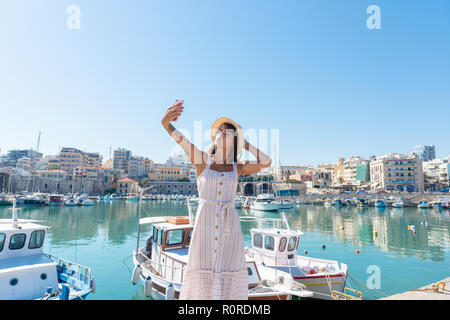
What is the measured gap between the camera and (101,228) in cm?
2561

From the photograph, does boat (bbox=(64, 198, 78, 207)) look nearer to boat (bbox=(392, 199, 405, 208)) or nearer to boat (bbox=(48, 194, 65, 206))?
boat (bbox=(48, 194, 65, 206))

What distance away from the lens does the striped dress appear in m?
1.70

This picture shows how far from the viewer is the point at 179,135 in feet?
5.61

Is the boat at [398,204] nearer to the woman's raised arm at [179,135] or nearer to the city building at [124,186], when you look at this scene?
the woman's raised arm at [179,135]

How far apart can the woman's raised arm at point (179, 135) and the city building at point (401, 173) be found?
8500cm

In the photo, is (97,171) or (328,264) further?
(97,171)

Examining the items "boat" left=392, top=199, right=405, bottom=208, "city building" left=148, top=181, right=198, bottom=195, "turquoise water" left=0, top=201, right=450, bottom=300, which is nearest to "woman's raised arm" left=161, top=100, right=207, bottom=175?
"turquoise water" left=0, top=201, right=450, bottom=300

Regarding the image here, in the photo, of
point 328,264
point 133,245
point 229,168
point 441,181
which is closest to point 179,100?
point 229,168

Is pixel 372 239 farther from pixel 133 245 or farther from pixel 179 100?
pixel 179 100

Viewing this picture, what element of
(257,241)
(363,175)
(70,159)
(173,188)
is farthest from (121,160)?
(257,241)

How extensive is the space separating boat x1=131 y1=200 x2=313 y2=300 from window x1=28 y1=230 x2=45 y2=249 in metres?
3.21

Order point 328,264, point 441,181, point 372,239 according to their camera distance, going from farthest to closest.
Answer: point 441,181 → point 372,239 → point 328,264
